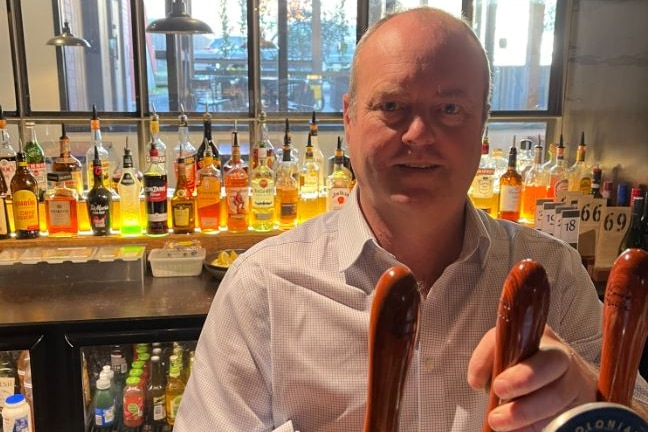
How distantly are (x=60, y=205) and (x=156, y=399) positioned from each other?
28.9 inches

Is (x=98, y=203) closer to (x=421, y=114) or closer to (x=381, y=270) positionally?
(x=381, y=270)

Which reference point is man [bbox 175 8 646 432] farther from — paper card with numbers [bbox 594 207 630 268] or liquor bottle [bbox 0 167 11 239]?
liquor bottle [bbox 0 167 11 239]

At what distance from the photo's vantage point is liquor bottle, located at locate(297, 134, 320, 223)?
93.3 inches

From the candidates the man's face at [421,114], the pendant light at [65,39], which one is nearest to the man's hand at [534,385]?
the man's face at [421,114]

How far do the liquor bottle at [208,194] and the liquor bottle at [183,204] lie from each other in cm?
3

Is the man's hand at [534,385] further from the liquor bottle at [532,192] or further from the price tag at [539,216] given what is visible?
the liquor bottle at [532,192]

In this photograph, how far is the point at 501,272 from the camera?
102 centimetres

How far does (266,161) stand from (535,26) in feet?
6.04

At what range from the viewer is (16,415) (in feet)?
5.89

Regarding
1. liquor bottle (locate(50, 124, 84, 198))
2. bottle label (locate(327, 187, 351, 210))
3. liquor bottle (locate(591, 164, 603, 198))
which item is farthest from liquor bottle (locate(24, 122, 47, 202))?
liquor bottle (locate(591, 164, 603, 198))

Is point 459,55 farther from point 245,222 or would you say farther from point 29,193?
point 29,193

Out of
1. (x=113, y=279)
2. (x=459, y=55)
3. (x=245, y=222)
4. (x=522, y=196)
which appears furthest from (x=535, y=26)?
(x=459, y=55)

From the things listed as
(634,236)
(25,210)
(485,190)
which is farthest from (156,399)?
(634,236)

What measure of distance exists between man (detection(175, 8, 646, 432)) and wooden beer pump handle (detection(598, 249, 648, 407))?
0.45 meters
